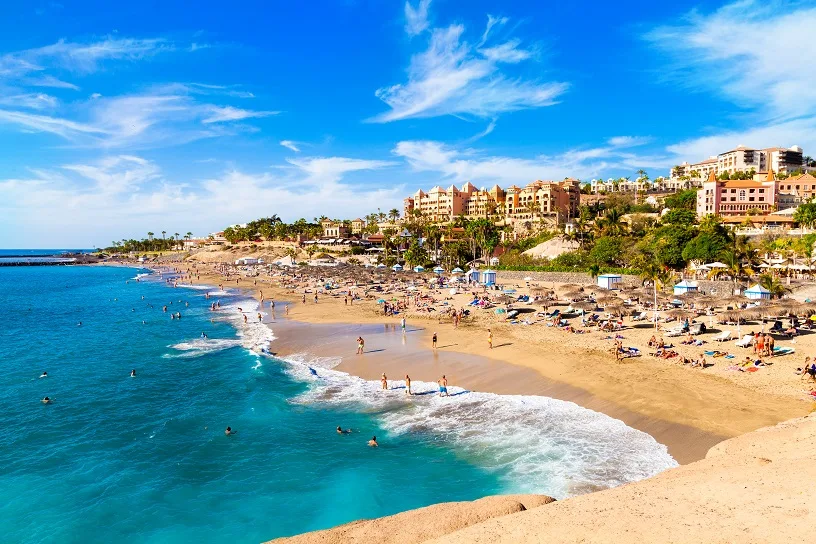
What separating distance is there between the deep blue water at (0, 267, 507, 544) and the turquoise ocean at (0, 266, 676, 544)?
54mm

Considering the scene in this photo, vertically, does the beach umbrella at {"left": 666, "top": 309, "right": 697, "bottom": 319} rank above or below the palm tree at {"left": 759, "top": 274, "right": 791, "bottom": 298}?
below

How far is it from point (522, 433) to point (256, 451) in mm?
9303

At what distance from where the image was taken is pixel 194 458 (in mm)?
15430

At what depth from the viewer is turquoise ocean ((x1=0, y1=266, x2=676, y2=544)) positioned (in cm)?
1230

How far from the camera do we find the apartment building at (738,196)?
73000 millimetres

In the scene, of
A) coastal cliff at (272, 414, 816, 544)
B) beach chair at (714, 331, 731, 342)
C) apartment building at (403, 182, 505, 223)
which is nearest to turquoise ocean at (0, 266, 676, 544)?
coastal cliff at (272, 414, 816, 544)

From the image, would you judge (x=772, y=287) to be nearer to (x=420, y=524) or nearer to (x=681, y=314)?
(x=681, y=314)

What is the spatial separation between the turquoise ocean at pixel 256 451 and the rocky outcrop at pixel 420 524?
8.48ft

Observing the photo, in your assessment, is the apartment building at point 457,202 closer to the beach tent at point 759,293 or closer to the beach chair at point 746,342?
the beach tent at point 759,293

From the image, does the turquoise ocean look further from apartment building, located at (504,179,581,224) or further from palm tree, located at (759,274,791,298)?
apartment building, located at (504,179,581,224)

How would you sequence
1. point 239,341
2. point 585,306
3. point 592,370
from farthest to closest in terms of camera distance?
point 239,341, point 585,306, point 592,370

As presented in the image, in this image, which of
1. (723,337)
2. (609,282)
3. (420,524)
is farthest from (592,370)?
(609,282)

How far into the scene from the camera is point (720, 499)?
8766 millimetres

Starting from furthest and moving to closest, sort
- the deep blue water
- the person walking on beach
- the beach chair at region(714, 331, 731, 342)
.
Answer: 1. the beach chair at region(714, 331, 731, 342)
2. the person walking on beach
3. the deep blue water
